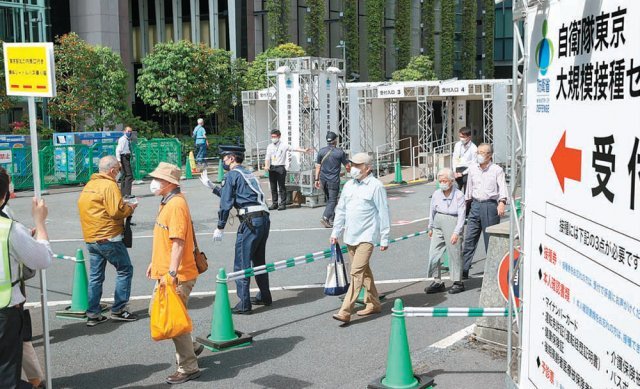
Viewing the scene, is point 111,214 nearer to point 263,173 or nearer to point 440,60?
point 263,173

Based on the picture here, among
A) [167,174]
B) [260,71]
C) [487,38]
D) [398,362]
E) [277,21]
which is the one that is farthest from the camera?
[487,38]

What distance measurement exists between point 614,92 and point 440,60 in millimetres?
51884

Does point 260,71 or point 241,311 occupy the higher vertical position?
point 260,71

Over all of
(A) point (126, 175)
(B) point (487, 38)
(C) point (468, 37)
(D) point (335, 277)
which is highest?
(B) point (487, 38)

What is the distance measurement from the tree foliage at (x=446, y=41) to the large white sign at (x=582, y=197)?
50008 millimetres

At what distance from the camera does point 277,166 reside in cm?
1823

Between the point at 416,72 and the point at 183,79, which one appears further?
the point at 416,72

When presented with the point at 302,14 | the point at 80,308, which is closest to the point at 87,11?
the point at 302,14

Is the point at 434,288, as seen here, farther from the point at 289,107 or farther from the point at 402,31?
the point at 402,31

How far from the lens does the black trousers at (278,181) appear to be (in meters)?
18.2

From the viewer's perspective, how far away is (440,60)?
54.3 m

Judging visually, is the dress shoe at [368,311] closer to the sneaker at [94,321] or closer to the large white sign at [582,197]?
the sneaker at [94,321]

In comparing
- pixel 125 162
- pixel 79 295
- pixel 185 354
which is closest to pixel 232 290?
pixel 79 295

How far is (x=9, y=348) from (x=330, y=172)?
1136 cm
